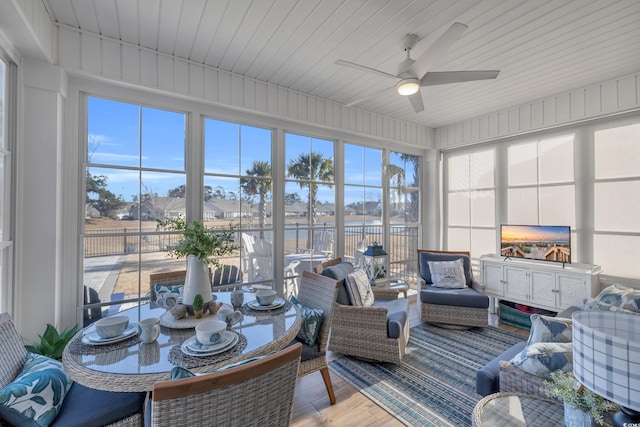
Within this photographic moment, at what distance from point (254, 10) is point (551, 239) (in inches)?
164

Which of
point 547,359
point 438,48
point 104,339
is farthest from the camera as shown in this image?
point 438,48

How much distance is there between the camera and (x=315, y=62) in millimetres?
2900

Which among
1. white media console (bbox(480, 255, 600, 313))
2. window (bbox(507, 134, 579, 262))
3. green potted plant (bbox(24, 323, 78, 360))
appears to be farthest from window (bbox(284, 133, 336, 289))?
window (bbox(507, 134, 579, 262))

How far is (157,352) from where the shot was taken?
4.67 ft

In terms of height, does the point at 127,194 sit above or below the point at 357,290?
above

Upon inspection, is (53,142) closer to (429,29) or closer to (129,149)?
(129,149)

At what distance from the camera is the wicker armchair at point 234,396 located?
87cm

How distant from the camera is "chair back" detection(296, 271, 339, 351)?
2.20 metres

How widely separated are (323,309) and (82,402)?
1.47m

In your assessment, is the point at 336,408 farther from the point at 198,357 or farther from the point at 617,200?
the point at 617,200

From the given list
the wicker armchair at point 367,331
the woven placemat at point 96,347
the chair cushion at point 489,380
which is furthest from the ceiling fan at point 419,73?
the woven placemat at point 96,347

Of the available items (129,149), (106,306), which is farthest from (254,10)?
(106,306)

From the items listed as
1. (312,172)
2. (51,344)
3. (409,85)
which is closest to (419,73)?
(409,85)

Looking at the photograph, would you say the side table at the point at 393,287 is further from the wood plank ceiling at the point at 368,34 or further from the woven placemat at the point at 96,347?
the woven placemat at the point at 96,347
